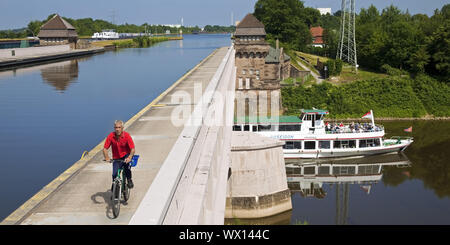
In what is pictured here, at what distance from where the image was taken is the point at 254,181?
2934 cm

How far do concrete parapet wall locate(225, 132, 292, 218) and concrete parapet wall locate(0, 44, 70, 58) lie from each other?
238ft

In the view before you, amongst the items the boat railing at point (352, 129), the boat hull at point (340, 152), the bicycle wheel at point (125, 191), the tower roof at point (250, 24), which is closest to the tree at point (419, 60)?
the tower roof at point (250, 24)

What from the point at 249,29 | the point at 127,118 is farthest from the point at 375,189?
the point at 249,29

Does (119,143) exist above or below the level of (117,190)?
above

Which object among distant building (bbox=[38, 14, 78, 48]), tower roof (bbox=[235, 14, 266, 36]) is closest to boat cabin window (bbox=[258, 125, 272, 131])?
tower roof (bbox=[235, 14, 266, 36])

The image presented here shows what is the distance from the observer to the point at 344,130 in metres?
Result: 45.2

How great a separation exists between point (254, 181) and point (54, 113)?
23.1 metres

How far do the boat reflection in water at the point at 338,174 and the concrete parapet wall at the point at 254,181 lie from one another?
5421mm

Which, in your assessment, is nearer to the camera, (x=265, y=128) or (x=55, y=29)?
(x=265, y=128)

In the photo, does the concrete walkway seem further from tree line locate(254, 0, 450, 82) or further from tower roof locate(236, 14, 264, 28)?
tree line locate(254, 0, 450, 82)

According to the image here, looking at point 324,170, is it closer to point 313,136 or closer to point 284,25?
point 313,136
